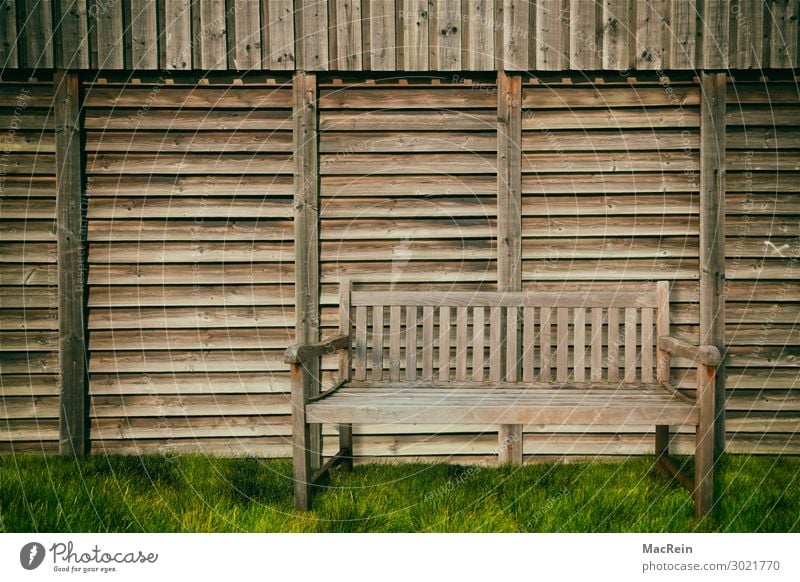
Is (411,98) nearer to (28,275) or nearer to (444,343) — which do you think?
(444,343)

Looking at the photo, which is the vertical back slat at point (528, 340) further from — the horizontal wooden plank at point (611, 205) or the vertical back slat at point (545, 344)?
the horizontal wooden plank at point (611, 205)

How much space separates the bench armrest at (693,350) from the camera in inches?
128

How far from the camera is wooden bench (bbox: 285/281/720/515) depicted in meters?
3.36

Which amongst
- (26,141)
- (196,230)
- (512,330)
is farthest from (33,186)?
(512,330)

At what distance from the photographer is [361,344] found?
4.08 meters

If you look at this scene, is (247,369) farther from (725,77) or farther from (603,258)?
(725,77)

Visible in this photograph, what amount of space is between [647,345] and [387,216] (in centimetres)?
188

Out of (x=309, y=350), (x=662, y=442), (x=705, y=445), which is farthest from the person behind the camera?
(x=662, y=442)

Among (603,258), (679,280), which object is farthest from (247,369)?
(679,280)

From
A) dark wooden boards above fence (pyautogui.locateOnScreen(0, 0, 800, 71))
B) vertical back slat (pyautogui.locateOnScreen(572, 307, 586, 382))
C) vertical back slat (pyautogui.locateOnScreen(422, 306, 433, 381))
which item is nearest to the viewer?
vertical back slat (pyautogui.locateOnScreen(572, 307, 586, 382))

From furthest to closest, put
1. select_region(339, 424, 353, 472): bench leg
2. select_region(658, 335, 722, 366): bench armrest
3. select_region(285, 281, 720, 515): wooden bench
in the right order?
select_region(339, 424, 353, 472): bench leg, select_region(285, 281, 720, 515): wooden bench, select_region(658, 335, 722, 366): bench armrest

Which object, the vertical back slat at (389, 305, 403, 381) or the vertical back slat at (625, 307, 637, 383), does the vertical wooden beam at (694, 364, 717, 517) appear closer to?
the vertical back slat at (625, 307, 637, 383)

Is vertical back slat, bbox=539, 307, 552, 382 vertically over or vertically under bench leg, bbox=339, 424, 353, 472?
over

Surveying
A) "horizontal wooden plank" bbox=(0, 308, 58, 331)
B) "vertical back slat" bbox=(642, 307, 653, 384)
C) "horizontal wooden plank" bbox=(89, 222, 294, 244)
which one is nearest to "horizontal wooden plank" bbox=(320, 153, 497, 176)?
"horizontal wooden plank" bbox=(89, 222, 294, 244)
